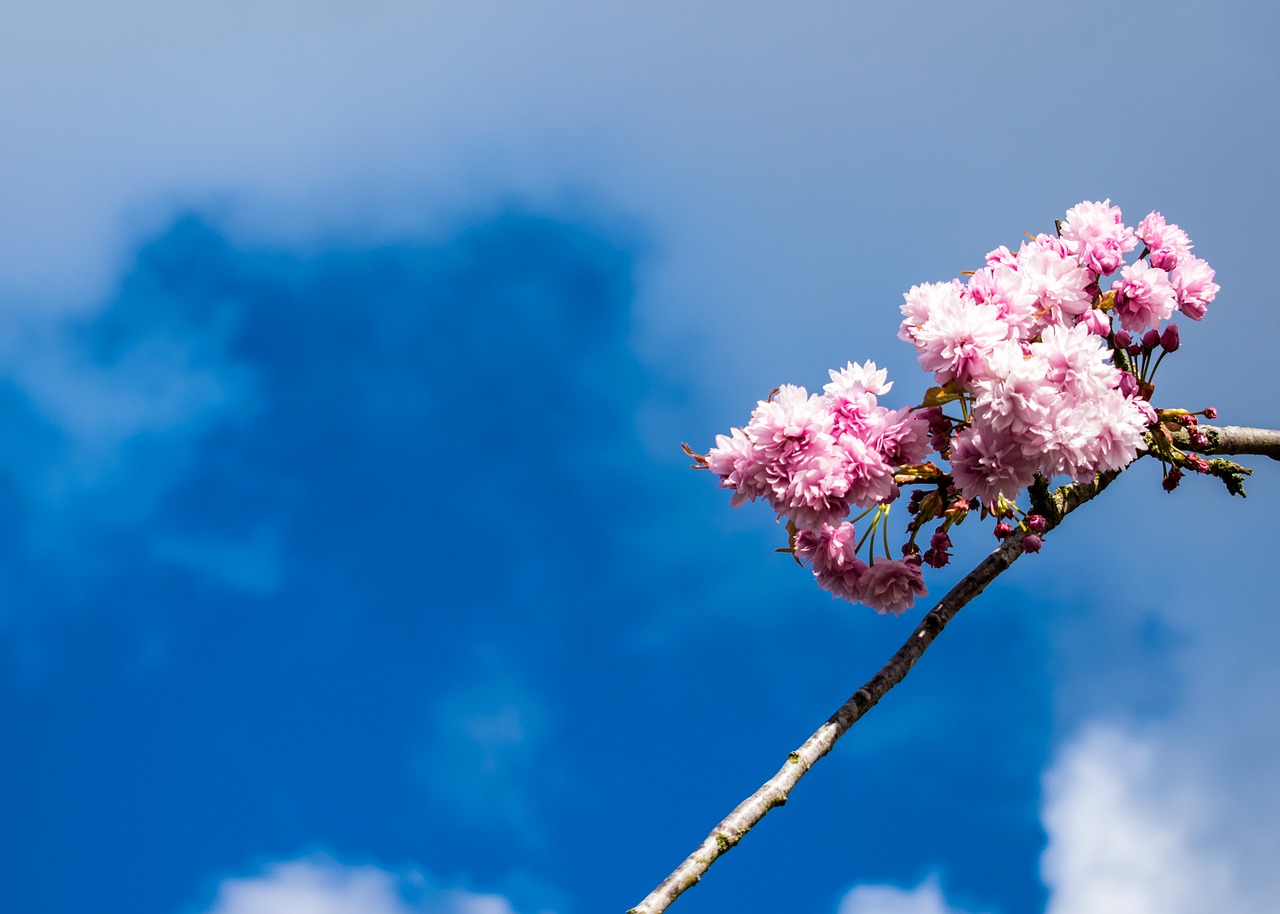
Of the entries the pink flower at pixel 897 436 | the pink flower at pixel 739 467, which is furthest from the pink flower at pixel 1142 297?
the pink flower at pixel 739 467

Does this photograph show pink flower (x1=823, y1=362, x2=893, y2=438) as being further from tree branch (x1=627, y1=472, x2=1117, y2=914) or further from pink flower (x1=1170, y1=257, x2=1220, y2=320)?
pink flower (x1=1170, y1=257, x2=1220, y2=320)

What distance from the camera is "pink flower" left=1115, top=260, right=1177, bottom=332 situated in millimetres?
4059

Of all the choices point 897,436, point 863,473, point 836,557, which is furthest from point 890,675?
point 897,436

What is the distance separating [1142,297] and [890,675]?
1891mm

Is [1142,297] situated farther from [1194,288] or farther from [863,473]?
[863,473]

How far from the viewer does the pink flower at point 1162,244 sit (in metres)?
4.27

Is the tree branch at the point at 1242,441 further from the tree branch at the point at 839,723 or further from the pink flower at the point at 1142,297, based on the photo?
the tree branch at the point at 839,723

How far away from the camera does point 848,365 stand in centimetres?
345

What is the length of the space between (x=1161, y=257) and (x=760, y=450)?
84.9 inches

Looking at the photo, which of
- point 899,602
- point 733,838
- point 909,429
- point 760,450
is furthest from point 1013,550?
point 733,838

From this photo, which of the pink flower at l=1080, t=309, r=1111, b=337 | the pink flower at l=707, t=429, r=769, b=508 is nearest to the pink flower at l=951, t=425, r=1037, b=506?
the pink flower at l=707, t=429, r=769, b=508

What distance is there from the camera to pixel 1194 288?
420 centimetres

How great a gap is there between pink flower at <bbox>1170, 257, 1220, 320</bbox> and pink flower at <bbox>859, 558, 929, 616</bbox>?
67.3 inches

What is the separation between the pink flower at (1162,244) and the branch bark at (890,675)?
722 millimetres
